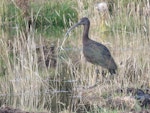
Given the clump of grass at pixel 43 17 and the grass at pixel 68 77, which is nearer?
the grass at pixel 68 77

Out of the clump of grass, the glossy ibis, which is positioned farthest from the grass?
the clump of grass

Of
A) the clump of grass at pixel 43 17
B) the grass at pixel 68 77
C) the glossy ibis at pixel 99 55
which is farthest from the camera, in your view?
the clump of grass at pixel 43 17

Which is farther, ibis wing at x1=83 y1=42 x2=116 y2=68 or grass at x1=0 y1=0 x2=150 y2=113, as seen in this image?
ibis wing at x1=83 y1=42 x2=116 y2=68

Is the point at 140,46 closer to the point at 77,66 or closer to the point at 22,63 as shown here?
the point at 77,66

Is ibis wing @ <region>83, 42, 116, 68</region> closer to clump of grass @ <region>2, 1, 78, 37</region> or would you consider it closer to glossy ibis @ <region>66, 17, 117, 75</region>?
glossy ibis @ <region>66, 17, 117, 75</region>

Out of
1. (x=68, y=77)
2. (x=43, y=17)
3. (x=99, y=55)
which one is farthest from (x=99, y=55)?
(x=43, y=17)

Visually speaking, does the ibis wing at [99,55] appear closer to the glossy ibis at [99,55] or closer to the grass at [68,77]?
the glossy ibis at [99,55]

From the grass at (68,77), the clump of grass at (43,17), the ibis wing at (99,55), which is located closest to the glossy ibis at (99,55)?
the ibis wing at (99,55)

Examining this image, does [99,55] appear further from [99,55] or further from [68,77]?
[68,77]

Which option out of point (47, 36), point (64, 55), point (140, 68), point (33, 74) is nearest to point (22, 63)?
point (33, 74)

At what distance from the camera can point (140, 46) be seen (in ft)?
36.7

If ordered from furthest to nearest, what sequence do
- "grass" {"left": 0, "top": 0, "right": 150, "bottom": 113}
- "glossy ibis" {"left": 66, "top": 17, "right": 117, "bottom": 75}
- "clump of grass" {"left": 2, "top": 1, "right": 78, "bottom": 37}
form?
"clump of grass" {"left": 2, "top": 1, "right": 78, "bottom": 37} < "glossy ibis" {"left": 66, "top": 17, "right": 117, "bottom": 75} < "grass" {"left": 0, "top": 0, "right": 150, "bottom": 113}

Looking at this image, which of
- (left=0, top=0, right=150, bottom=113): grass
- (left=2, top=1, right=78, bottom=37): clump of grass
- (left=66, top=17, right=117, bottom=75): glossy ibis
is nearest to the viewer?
(left=0, top=0, right=150, bottom=113): grass

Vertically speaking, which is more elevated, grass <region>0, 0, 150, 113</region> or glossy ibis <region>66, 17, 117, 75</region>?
glossy ibis <region>66, 17, 117, 75</region>
